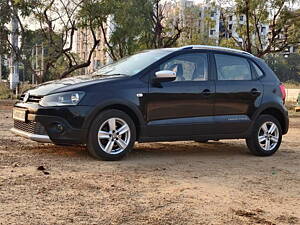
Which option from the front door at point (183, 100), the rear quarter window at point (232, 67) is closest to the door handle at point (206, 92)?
the front door at point (183, 100)

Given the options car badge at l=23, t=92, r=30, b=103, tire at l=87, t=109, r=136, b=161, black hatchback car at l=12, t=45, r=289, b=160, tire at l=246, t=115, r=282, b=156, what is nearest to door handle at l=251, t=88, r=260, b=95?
black hatchback car at l=12, t=45, r=289, b=160

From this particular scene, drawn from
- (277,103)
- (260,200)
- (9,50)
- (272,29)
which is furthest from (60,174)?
(272,29)

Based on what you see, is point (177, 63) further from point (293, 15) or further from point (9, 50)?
point (293, 15)

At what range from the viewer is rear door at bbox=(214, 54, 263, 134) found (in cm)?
746

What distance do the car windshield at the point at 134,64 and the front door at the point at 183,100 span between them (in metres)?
0.23

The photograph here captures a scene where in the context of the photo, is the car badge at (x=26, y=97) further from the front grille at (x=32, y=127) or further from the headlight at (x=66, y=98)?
the headlight at (x=66, y=98)

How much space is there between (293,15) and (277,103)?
17.4 metres

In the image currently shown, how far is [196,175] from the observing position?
19.6 ft

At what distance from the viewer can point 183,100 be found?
707cm

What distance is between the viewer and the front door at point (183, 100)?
A: 6852mm

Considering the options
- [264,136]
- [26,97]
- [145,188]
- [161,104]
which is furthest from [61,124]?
[264,136]

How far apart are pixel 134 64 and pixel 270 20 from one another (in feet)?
63.6

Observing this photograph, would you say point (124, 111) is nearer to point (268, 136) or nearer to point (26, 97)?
point (26, 97)

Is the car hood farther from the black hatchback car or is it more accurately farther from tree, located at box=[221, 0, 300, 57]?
tree, located at box=[221, 0, 300, 57]
